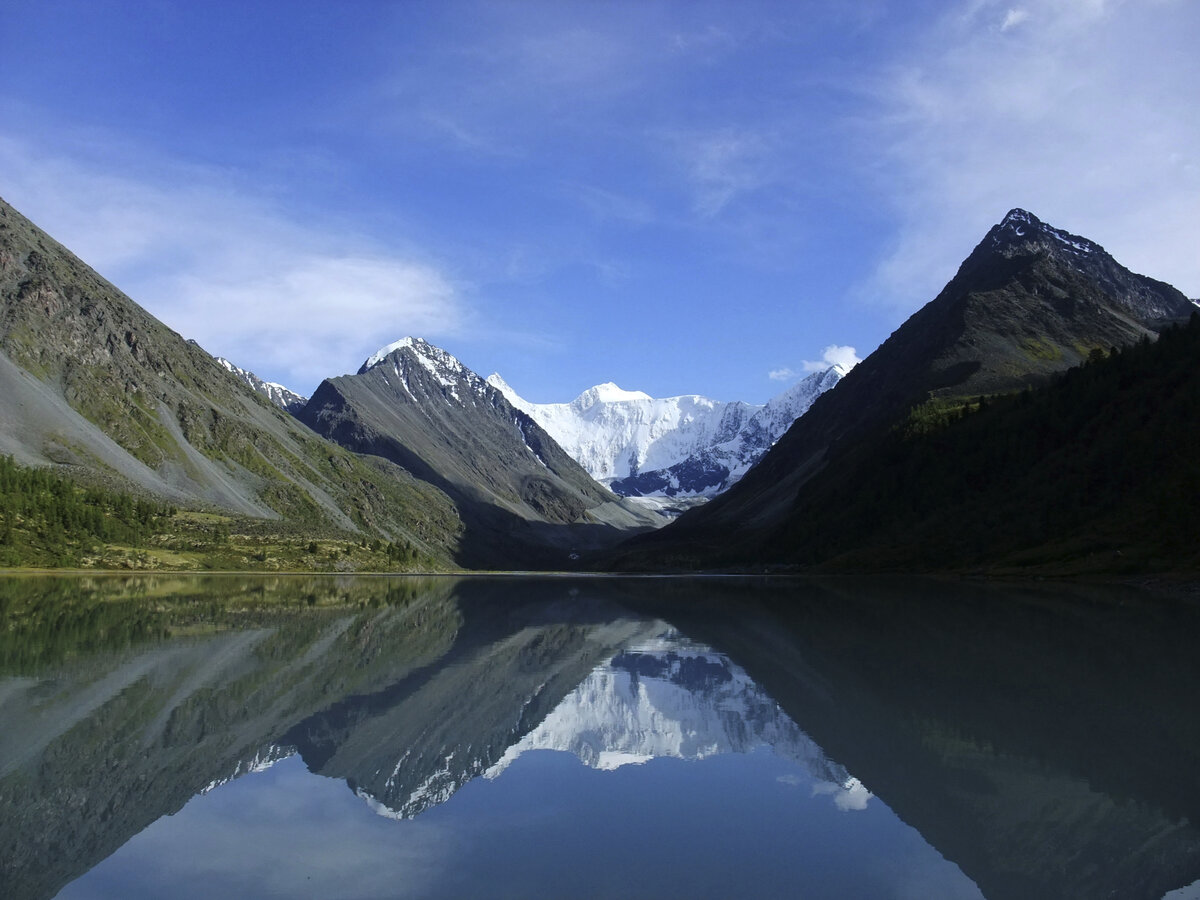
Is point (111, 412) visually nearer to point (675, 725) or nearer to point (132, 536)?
point (132, 536)

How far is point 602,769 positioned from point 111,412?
169 meters

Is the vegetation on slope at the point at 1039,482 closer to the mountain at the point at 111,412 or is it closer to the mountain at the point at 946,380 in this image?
the mountain at the point at 946,380

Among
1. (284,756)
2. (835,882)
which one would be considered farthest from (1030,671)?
(284,756)

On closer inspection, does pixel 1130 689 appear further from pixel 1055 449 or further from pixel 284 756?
pixel 1055 449

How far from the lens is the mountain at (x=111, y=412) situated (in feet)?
454

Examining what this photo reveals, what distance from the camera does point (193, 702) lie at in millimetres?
22578

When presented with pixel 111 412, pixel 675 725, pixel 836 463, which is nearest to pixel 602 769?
pixel 675 725

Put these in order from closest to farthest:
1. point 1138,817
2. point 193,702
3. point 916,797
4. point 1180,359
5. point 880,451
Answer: point 1138,817 → point 916,797 → point 193,702 → point 1180,359 → point 880,451

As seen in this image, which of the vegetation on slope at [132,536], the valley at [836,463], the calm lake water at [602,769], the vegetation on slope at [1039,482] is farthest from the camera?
the vegetation on slope at [132,536]

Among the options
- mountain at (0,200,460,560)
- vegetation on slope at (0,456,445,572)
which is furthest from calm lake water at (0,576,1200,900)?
mountain at (0,200,460,560)

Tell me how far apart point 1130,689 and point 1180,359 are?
311ft

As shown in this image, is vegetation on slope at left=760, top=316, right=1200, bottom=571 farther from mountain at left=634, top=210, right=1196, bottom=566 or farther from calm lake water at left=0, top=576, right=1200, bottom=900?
calm lake water at left=0, top=576, right=1200, bottom=900

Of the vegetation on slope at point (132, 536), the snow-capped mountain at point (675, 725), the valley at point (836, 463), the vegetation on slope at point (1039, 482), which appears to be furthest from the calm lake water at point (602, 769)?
the vegetation on slope at point (132, 536)

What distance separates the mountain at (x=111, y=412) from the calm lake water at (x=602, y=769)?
396ft
